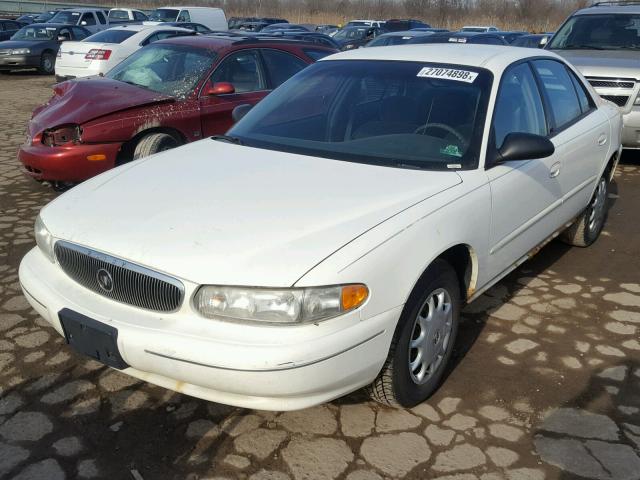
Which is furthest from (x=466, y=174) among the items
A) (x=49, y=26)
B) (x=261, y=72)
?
(x=49, y=26)

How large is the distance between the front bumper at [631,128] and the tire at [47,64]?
51.5 feet

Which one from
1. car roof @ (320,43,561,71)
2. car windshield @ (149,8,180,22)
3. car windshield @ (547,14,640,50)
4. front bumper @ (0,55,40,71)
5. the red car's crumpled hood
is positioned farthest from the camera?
car windshield @ (149,8,180,22)

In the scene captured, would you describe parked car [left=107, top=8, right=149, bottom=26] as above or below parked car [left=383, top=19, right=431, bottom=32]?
above

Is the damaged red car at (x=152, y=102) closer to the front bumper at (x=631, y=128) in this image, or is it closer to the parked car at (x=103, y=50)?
the front bumper at (x=631, y=128)

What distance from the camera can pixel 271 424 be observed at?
2879 mm

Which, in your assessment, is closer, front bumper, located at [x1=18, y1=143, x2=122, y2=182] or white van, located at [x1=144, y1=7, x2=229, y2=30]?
front bumper, located at [x1=18, y1=143, x2=122, y2=182]

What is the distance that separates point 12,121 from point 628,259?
31.4 feet

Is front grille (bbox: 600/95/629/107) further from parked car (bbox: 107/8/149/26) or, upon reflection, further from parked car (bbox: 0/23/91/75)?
parked car (bbox: 107/8/149/26)

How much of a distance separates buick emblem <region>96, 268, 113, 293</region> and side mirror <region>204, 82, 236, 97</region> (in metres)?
3.93

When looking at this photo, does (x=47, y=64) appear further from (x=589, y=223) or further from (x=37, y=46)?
(x=589, y=223)

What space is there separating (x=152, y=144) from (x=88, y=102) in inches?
27.1

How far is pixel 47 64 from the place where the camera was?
18.1 meters

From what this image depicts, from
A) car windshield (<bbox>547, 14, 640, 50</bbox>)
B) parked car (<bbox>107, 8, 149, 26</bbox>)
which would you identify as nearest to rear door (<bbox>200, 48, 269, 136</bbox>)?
car windshield (<bbox>547, 14, 640, 50</bbox>)

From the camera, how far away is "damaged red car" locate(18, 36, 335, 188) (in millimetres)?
5738
